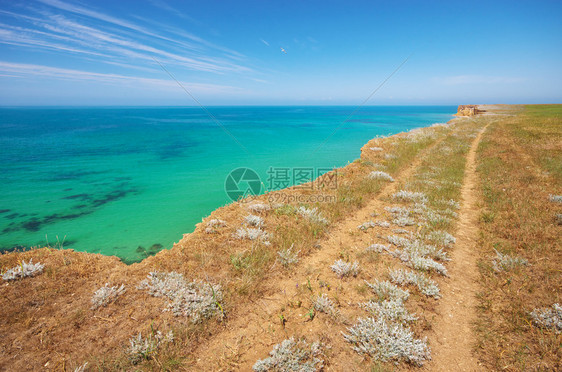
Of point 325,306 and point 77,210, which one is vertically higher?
point 325,306

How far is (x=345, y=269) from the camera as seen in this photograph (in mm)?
6652

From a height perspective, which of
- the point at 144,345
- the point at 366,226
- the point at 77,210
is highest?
the point at 366,226

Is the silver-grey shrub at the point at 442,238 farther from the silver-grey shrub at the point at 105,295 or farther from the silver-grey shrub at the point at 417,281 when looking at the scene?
the silver-grey shrub at the point at 105,295

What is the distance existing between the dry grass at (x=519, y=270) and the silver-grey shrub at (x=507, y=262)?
11cm

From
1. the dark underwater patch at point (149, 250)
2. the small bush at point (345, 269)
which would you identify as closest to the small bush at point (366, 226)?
the small bush at point (345, 269)

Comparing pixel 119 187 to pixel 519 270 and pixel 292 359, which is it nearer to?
pixel 292 359

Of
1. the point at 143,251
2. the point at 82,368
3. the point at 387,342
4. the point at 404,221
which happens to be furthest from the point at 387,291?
Answer: the point at 143,251

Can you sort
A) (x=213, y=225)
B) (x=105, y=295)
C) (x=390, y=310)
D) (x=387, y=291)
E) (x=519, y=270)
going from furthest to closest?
(x=213, y=225)
(x=519, y=270)
(x=387, y=291)
(x=105, y=295)
(x=390, y=310)

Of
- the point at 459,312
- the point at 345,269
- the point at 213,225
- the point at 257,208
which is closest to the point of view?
the point at 459,312

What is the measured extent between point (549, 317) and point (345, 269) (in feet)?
14.2

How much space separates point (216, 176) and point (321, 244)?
70.7 feet

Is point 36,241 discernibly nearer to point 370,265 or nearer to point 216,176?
point 216,176

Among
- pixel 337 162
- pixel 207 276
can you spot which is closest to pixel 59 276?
pixel 207 276

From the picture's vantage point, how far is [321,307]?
17.9ft
